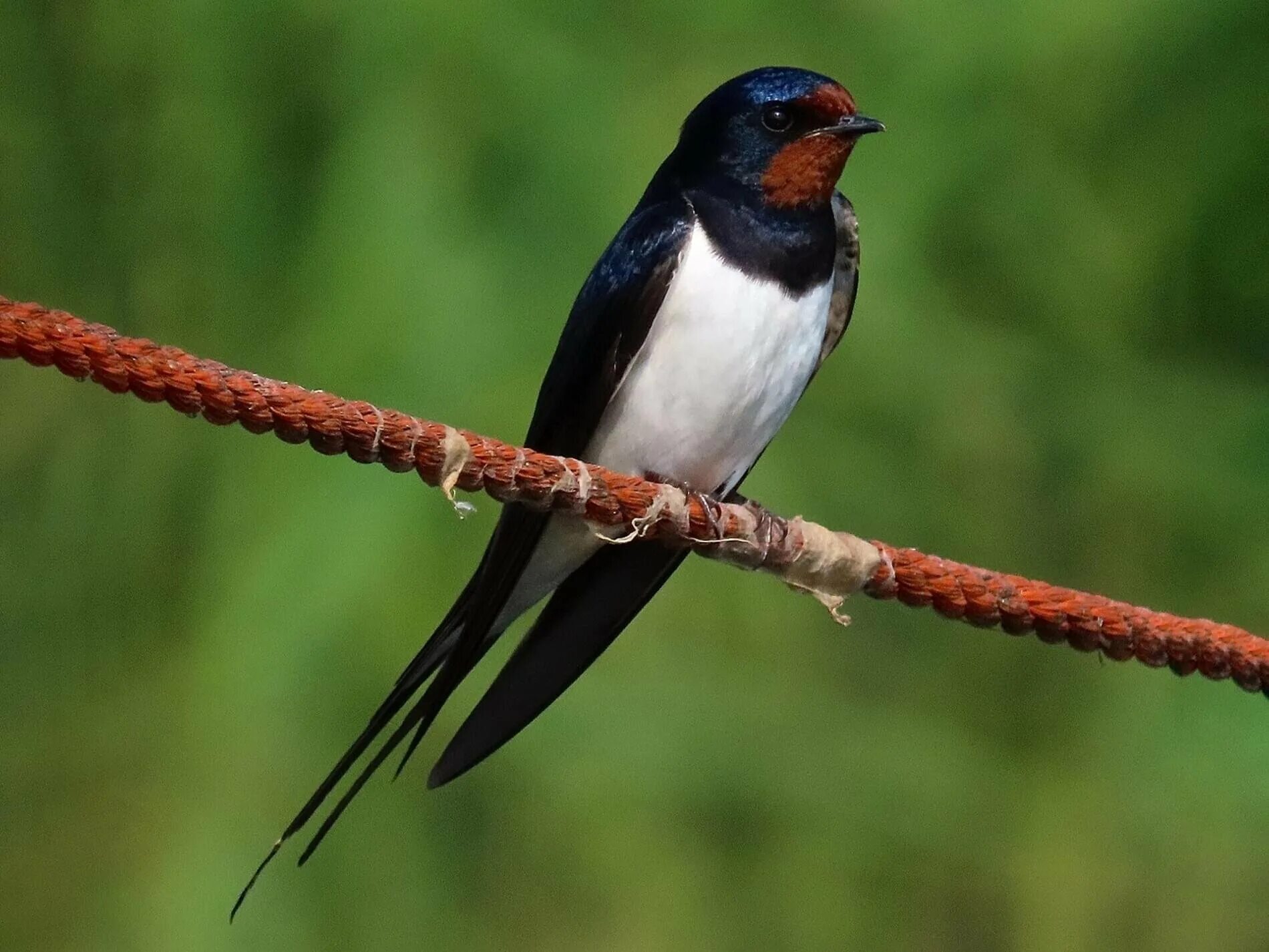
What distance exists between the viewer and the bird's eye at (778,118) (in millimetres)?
1168

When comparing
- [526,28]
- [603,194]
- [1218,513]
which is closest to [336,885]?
[603,194]

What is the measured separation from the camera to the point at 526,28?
1.71 meters

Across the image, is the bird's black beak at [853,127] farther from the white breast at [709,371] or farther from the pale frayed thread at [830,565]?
the pale frayed thread at [830,565]

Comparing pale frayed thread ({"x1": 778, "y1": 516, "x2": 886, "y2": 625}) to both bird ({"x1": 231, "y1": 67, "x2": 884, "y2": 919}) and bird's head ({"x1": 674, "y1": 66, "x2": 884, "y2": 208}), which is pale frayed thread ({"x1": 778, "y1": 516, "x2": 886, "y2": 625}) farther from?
bird's head ({"x1": 674, "y1": 66, "x2": 884, "y2": 208})

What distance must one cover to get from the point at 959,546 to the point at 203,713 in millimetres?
844

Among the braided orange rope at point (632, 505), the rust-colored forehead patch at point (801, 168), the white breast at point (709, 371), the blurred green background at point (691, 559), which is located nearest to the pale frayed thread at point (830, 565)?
the braided orange rope at point (632, 505)

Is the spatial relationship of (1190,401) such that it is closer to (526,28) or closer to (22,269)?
(526,28)

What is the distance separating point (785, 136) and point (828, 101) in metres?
0.04

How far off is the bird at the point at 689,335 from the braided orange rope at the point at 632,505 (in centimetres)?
12

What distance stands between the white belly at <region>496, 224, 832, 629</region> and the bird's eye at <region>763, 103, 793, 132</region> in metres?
0.10

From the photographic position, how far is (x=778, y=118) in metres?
1.17

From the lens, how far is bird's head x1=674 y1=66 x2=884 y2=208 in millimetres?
1155

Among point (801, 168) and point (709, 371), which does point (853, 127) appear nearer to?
point (801, 168)

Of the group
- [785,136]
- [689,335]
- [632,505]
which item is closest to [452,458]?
[632,505]
